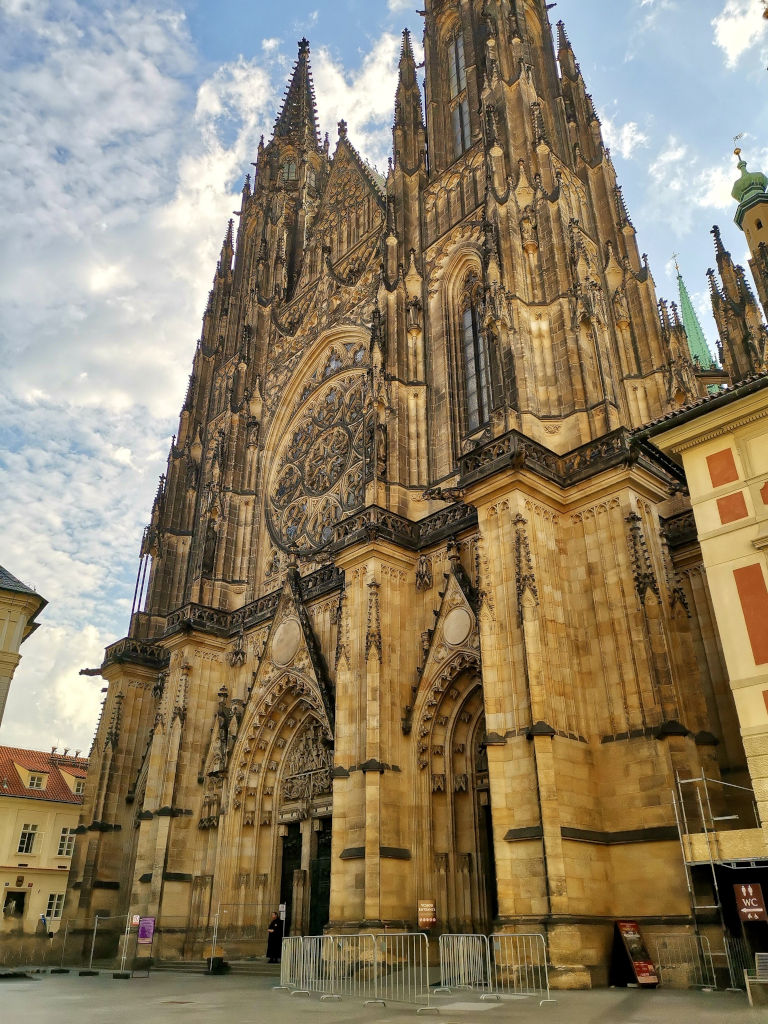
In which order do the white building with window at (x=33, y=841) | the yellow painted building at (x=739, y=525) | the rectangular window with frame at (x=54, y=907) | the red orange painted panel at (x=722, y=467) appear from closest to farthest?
the yellow painted building at (x=739, y=525)
the red orange painted panel at (x=722, y=467)
the white building with window at (x=33, y=841)
the rectangular window with frame at (x=54, y=907)

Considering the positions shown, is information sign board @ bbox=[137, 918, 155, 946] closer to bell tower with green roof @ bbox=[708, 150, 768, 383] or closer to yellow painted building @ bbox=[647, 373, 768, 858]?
yellow painted building @ bbox=[647, 373, 768, 858]

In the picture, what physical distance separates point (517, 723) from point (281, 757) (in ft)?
33.8

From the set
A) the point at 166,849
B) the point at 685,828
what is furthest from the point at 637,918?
the point at 166,849

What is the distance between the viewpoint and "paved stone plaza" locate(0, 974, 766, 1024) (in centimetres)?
809

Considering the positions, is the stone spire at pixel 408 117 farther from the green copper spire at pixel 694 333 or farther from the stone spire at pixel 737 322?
the green copper spire at pixel 694 333

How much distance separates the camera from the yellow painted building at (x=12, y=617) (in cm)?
1753

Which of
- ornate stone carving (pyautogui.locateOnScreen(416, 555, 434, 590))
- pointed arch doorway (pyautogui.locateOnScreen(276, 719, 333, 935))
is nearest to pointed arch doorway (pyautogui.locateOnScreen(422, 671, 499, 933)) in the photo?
ornate stone carving (pyautogui.locateOnScreen(416, 555, 434, 590))

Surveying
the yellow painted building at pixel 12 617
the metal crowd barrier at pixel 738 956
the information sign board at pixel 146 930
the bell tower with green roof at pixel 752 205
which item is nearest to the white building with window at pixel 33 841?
the information sign board at pixel 146 930

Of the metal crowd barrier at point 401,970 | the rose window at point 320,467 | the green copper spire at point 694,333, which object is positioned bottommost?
the metal crowd barrier at point 401,970

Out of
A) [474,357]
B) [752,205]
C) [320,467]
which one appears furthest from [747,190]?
[320,467]

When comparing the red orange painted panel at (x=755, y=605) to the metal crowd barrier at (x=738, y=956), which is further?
the metal crowd barrier at (x=738, y=956)

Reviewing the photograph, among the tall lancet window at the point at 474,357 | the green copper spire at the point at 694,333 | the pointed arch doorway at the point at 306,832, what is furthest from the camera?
the green copper spire at the point at 694,333

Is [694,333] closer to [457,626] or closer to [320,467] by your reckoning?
[320,467]

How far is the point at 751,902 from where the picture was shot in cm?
985
